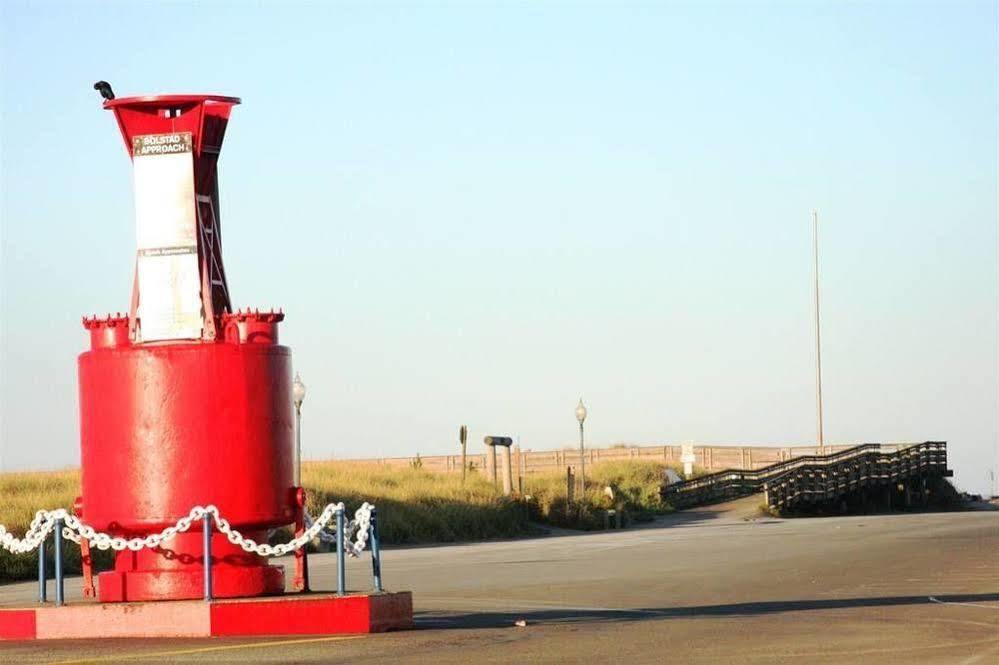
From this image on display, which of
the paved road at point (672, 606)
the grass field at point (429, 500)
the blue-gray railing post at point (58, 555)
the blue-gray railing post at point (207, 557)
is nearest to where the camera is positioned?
the paved road at point (672, 606)

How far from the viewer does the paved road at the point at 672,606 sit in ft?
39.2

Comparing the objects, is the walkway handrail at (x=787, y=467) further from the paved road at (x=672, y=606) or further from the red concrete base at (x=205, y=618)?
the red concrete base at (x=205, y=618)

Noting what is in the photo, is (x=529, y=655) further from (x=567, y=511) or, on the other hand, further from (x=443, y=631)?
(x=567, y=511)

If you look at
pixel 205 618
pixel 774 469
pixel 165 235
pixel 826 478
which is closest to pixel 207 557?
pixel 205 618

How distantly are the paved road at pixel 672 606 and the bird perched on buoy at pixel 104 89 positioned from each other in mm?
4727

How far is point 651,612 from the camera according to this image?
1592 centimetres

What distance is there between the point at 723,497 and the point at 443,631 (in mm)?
41308

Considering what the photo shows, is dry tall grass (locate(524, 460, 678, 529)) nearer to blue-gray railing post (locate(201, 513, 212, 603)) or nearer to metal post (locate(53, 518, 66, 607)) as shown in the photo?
metal post (locate(53, 518, 66, 607))

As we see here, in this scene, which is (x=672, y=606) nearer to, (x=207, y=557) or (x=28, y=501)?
(x=207, y=557)

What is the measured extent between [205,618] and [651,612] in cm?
473

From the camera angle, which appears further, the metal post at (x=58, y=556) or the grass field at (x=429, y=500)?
the grass field at (x=429, y=500)

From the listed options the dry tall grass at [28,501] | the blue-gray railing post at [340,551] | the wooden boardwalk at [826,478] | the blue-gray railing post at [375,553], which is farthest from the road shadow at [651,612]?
the wooden boardwalk at [826,478]

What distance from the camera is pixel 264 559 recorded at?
1420cm

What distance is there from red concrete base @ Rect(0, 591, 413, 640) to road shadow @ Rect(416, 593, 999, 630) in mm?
1015
